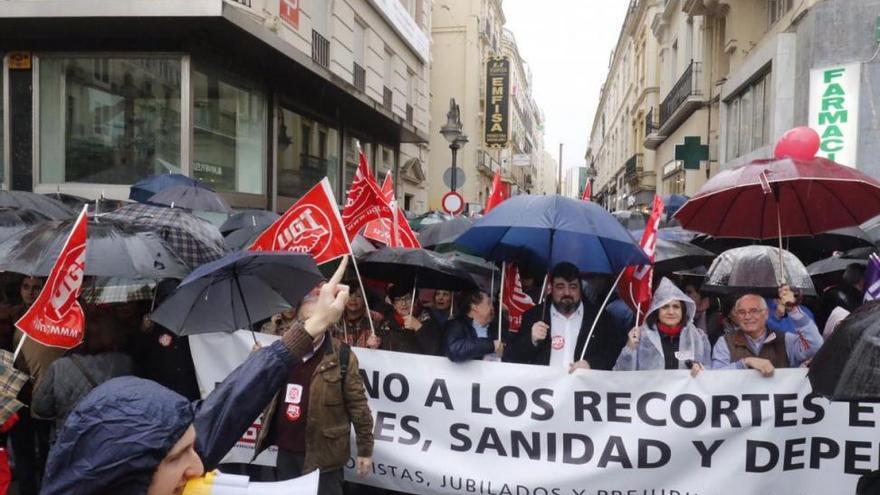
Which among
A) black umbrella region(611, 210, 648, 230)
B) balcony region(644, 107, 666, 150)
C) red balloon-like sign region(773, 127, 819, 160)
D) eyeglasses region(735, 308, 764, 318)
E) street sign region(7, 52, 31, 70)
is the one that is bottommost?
eyeglasses region(735, 308, 764, 318)

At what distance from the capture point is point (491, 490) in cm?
406

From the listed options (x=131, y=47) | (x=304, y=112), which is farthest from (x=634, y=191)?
(x=131, y=47)

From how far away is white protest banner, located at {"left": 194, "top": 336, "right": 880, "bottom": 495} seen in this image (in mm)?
3779

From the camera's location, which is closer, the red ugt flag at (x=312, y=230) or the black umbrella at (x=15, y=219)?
the red ugt flag at (x=312, y=230)

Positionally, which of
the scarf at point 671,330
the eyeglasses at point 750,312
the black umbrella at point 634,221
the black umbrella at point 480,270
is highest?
the black umbrella at point 634,221

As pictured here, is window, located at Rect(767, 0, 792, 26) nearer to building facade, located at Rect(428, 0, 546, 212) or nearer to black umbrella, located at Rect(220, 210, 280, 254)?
black umbrella, located at Rect(220, 210, 280, 254)

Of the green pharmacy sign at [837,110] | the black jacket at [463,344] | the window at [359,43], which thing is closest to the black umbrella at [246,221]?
the black jacket at [463,344]

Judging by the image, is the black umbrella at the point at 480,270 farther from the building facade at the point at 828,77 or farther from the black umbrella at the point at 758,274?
the building facade at the point at 828,77

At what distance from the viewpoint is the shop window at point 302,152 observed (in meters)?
16.2

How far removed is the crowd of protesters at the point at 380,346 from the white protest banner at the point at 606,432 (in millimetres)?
188

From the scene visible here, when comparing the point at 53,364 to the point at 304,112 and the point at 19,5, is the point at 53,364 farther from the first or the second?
the point at 304,112

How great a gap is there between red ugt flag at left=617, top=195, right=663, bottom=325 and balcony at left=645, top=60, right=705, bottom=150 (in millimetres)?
18633

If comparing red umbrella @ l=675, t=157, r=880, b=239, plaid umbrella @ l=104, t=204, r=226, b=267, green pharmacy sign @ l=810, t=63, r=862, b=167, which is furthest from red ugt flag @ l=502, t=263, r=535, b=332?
green pharmacy sign @ l=810, t=63, r=862, b=167

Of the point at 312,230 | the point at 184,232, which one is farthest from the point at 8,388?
the point at 184,232
